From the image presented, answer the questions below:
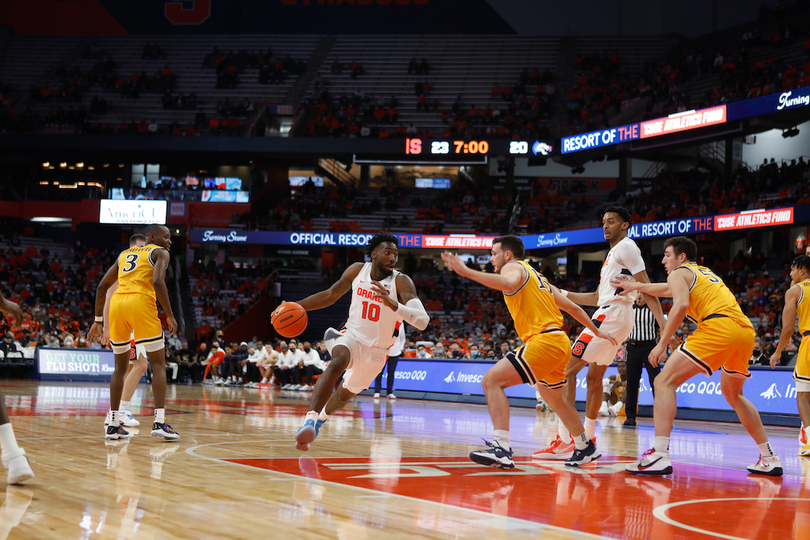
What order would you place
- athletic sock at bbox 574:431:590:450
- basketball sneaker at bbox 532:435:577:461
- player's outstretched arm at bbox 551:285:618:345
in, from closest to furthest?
athletic sock at bbox 574:431:590:450
player's outstretched arm at bbox 551:285:618:345
basketball sneaker at bbox 532:435:577:461

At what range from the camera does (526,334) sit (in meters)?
6.36

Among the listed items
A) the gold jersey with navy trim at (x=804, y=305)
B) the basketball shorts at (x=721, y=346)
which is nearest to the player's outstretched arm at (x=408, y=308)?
the basketball shorts at (x=721, y=346)

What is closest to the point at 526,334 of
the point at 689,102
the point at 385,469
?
the point at 385,469

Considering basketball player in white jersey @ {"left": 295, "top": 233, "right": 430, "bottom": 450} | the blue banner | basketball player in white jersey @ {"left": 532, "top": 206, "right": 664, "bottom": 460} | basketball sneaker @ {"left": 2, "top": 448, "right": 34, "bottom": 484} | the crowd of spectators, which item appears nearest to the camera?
basketball sneaker @ {"left": 2, "top": 448, "right": 34, "bottom": 484}

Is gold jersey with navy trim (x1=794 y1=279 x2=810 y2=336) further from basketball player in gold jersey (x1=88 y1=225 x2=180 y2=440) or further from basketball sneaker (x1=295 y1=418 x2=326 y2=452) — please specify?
basketball player in gold jersey (x1=88 y1=225 x2=180 y2=440)

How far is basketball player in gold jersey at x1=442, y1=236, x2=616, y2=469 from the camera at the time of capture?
6.06 m

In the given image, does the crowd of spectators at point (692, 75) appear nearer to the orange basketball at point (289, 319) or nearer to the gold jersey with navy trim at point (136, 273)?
the orange basketball at point (289, 319)

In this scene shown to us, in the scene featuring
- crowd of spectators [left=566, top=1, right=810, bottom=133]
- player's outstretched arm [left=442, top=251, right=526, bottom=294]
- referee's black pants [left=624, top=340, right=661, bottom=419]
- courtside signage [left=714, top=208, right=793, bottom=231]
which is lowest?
referee's black pants [left=624, top=340, right=661, bottom=419]

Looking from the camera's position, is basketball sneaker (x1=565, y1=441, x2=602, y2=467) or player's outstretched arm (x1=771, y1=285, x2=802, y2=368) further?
player's outstretched arm (x1=771, y1=285, x2=802, y2=368)

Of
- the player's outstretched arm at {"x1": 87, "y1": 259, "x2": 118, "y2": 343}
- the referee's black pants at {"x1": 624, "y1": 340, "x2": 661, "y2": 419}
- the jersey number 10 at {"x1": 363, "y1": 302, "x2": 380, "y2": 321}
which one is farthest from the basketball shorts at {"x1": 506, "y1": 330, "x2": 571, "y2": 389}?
the referee's black pants at {"x1": 624, "y1": 340, "x2": 661, "y2": 419}

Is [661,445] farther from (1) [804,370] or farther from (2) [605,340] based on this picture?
(1) [804,370]

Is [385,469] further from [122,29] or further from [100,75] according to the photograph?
[122,29]

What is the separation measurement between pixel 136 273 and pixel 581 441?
470cm

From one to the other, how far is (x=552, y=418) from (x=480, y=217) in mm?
23688
